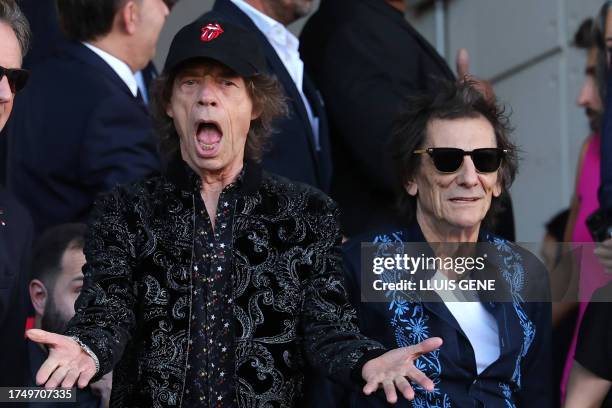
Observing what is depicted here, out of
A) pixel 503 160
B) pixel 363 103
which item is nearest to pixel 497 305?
pixel 503 160

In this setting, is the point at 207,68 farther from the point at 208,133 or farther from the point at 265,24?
the point at 265,24

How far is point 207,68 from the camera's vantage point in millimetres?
4156

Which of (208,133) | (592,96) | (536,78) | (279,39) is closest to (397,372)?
(208,133)

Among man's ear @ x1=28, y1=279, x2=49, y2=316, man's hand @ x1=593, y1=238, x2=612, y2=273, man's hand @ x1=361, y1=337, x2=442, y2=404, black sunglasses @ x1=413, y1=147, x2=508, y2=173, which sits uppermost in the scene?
black sunglasses @ x1=413, y1=147, x2=508, y2=173

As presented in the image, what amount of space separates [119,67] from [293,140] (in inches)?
28.7

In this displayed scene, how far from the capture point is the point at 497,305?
441 cm

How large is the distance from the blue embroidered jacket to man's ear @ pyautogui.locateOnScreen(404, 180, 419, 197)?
0.17 metres

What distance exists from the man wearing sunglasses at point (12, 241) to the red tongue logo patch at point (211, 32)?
0.61 metres

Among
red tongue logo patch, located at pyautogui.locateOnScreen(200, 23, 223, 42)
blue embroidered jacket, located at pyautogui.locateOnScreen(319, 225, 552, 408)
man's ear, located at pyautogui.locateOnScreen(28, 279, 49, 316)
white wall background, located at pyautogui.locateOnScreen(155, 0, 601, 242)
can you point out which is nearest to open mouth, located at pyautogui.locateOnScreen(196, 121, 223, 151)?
red tongue logo patch, located at pyautogui.locateOnScreen(200, 23, 223, 42)

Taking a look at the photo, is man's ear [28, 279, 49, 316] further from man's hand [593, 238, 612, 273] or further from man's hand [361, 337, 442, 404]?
man's hand [593, 238, 612, 273]

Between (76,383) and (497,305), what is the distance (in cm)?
143

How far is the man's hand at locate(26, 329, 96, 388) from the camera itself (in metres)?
3.46

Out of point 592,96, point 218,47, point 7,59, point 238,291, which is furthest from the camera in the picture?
point 592,96

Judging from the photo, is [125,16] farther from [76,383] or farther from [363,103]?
[76,383]
